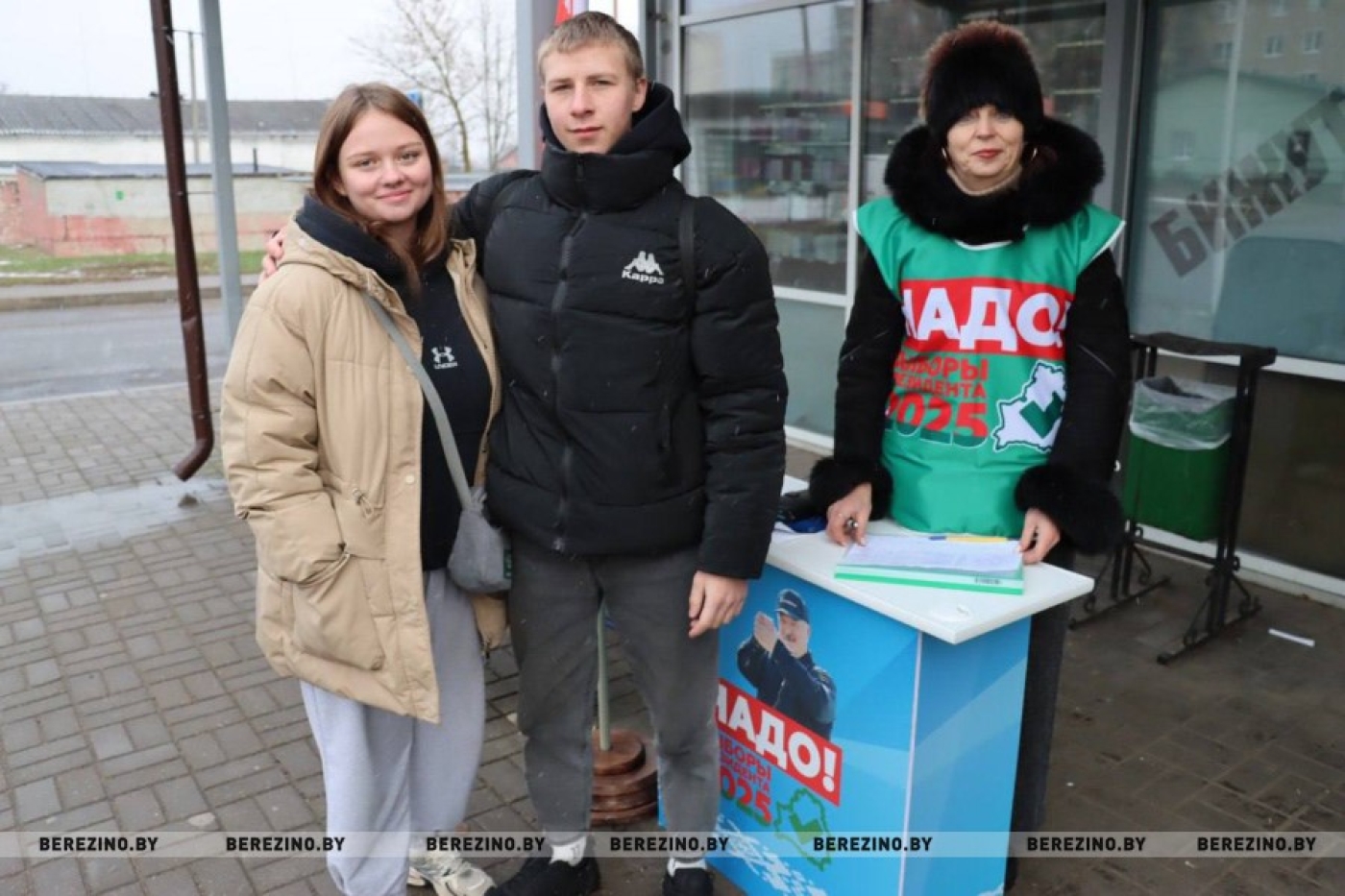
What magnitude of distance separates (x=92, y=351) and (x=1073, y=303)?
41.9 feet

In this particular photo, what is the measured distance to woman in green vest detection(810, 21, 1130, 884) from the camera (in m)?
2.29

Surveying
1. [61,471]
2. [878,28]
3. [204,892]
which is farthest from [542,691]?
[61,471]

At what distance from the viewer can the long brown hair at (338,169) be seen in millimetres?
2143

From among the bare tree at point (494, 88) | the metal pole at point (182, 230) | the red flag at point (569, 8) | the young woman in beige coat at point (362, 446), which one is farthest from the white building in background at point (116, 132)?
the young woman in beige coat at point (362, 446)

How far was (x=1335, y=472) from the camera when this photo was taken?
4.64m

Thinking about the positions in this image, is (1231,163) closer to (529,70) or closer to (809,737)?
(529,70)

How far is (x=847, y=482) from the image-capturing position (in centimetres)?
258

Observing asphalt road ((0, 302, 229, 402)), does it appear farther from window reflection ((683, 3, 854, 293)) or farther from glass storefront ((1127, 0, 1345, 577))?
glass storefront ((1127, 0, 1345, 577))

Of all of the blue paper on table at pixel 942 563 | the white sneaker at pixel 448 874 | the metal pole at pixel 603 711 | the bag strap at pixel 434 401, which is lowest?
the white sneaker at pixel 448 874

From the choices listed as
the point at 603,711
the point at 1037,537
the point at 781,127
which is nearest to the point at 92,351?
the point at 781,127

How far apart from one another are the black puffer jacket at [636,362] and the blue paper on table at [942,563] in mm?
247

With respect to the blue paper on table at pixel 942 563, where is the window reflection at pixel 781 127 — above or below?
above

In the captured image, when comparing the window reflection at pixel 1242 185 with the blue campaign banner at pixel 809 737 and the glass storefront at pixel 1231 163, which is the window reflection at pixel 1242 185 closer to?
the glass storefront at pixel 1231 163

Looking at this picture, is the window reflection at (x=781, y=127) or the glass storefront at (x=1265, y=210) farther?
the window reflection at (x=781, y=127)
